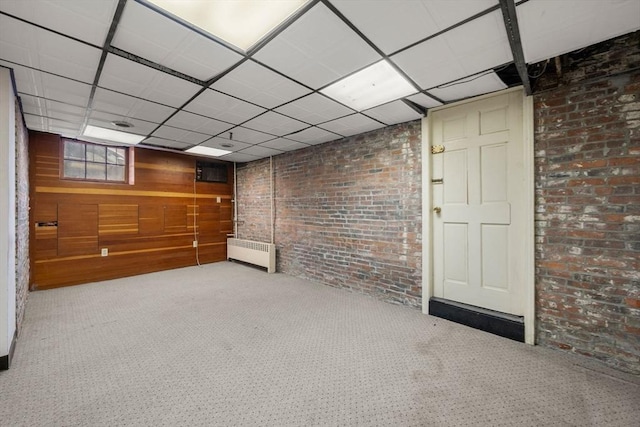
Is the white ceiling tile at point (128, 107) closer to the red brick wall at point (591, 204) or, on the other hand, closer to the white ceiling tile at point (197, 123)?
the white ceiling tile at point (197, 123)

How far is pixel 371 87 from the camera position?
2518 millimetres

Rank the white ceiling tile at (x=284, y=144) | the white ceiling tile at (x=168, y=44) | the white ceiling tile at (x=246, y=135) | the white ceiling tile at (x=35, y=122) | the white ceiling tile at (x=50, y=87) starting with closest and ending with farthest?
the white ceiling tile at (x=168, y=44)
the white ceiling tile at (x=50, y=87)
the white ceiling tile at (x=35, y=122)
the white ceiling tile at (x=246, y=135)
the white ceiling tile at (x=284, y=144)

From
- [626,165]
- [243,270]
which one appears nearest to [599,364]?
[626,165]

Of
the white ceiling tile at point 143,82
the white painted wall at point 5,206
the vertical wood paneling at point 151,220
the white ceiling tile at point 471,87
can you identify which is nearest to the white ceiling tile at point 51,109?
the white painted wall at point 5,206

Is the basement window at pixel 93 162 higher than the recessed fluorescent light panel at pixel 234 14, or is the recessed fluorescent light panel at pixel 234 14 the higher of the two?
the recessed fluorescent light panel at pixel 234 14

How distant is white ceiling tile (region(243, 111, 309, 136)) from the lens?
3.28m

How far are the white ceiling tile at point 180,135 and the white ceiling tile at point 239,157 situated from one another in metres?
1.06

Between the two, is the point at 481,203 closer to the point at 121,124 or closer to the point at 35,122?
the point at 121,124

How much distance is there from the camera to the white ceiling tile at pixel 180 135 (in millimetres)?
3834

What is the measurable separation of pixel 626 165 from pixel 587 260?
79 cm

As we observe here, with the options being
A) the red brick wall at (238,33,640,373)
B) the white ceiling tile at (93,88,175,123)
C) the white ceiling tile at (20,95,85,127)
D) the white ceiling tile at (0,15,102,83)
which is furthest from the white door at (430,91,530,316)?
the white ceiling tile at (20,95,85,127)

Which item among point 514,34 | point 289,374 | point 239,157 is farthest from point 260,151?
point 514,34

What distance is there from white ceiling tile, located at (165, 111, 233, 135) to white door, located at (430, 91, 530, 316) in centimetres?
281

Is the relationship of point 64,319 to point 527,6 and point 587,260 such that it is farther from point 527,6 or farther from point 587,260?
point 587,260
